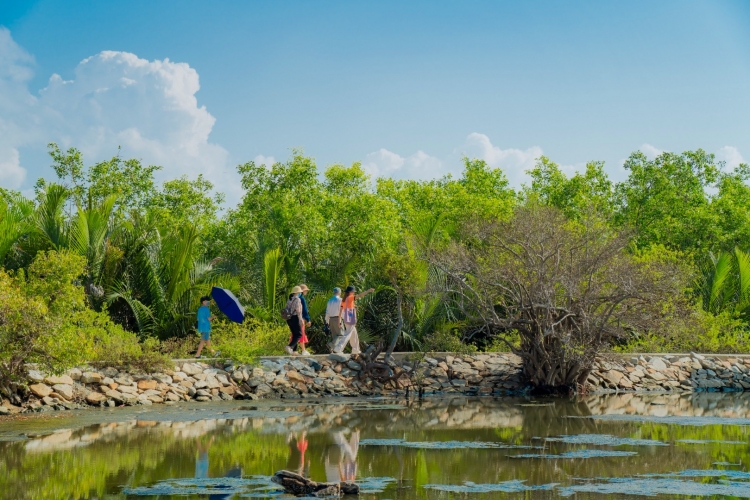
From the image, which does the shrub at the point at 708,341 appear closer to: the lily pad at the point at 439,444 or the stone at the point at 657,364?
the stone at the point at 657,364

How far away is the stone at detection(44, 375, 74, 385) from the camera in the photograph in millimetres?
18875

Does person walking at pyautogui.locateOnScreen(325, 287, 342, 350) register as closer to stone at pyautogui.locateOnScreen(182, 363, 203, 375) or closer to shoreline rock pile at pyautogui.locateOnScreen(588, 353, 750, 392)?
stone at pyautogui.locateOnScreen(182, 363, 203, 375)

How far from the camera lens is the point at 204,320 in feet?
73.5

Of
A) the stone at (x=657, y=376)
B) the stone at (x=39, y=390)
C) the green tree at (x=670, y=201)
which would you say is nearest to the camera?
the stone at (x=39, y=390)

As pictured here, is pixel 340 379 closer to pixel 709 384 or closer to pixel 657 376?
pixel 657 376

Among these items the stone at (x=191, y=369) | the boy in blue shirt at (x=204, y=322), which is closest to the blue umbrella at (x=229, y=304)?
the boy in blue shirt at (x=204, y=322)

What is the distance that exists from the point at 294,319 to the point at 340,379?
1.86 m

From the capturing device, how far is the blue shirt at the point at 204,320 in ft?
73.0

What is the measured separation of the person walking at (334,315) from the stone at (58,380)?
6.52m

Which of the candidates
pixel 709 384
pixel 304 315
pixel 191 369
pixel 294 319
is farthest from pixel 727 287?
pixel 191 369

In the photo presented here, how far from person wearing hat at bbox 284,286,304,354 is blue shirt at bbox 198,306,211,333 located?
6.25ft

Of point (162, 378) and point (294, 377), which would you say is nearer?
point (162, 378)

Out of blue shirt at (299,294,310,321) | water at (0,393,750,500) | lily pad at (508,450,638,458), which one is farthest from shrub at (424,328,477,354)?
lily pad at (508,450,638,458)

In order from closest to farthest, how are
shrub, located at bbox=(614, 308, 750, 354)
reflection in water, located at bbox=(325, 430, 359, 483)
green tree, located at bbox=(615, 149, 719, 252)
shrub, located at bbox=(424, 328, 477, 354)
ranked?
reflection in water, located at bbox=(325, 430, 359, 483), shrub, located at bbox=(424, 328, 477, 354), shrub, located at bbox=(614, 308, 750, 354), green tree, located at bbox=(615, 149, 719, 252)
